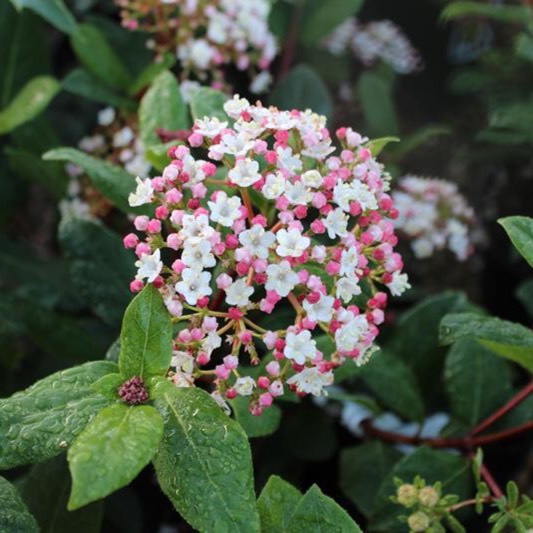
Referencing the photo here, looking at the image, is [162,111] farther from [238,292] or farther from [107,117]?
[238,292]

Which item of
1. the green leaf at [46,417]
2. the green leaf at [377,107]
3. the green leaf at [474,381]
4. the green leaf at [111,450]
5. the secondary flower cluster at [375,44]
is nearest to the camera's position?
the green leaf at [111,450]

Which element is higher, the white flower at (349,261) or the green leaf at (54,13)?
the green leaf at (54,13)

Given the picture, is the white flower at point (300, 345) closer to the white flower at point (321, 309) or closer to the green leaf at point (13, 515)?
the white flower at point (321, 309)

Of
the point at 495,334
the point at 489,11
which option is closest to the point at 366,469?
the point at 495,334

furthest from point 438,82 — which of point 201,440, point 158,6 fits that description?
point 201,440

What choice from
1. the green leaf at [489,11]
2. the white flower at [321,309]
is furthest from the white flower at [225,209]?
the green leaf at [489,11]

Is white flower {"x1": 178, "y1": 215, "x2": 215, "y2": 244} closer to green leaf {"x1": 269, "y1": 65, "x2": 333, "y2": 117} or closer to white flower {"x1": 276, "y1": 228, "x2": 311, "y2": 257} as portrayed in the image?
white flower {"x1": 276, "y1": 228, "x2": 311, "y2": 257}
